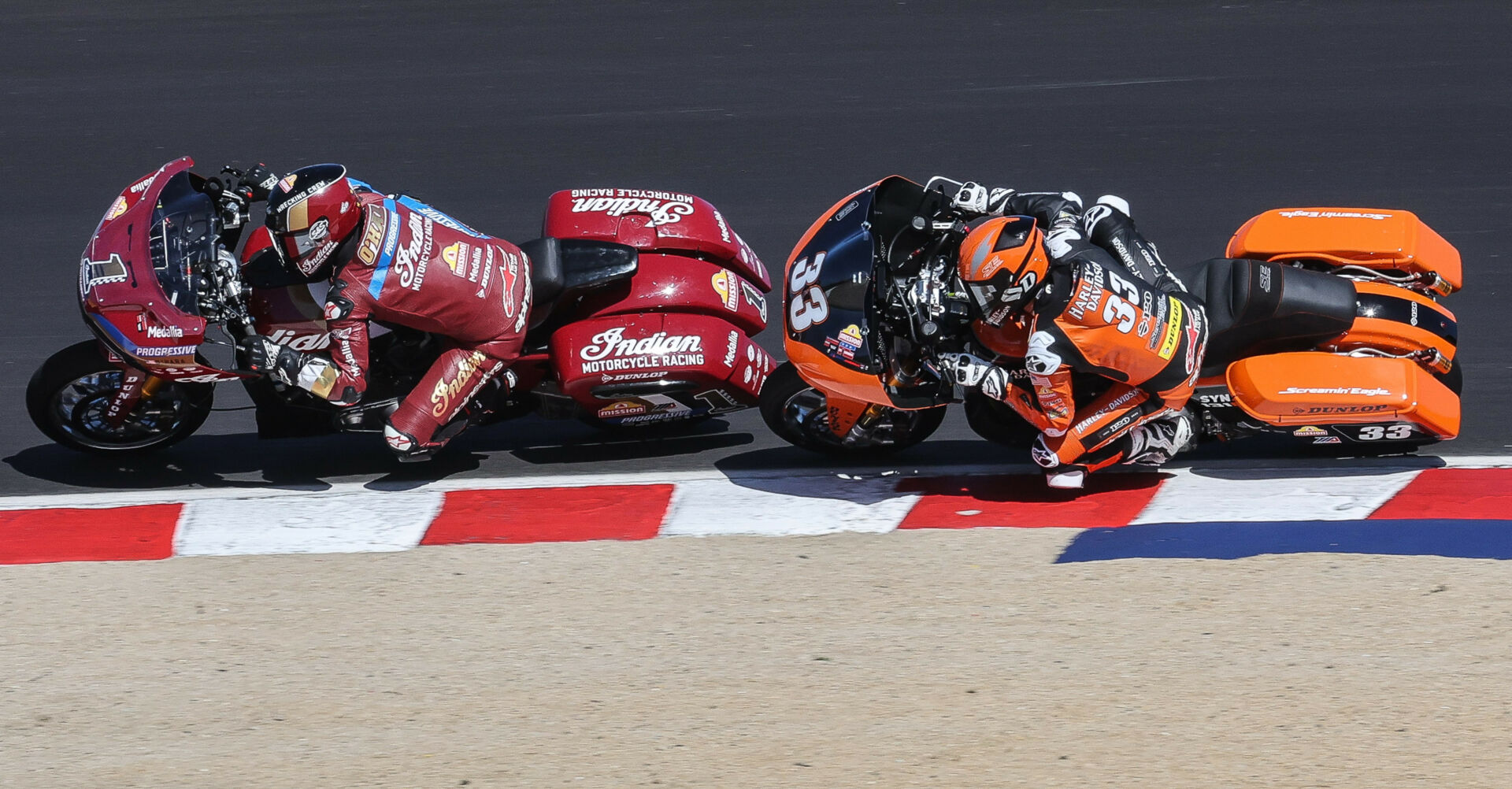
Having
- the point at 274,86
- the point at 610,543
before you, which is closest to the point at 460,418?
the point at 610,543

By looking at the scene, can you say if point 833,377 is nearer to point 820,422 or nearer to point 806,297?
point 806,297

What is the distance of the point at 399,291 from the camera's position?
639 cm

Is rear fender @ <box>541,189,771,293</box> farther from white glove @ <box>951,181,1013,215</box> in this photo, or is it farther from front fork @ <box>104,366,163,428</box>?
front fork @ <box>104,366,163,428</box>

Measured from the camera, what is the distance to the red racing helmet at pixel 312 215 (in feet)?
19.9

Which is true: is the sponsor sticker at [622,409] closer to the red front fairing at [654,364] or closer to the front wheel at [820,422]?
the red front fairing at [654,364]

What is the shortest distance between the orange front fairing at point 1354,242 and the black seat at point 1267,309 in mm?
301

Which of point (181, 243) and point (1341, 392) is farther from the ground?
point (181, 243)

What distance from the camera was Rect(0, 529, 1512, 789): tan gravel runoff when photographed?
4.71 m

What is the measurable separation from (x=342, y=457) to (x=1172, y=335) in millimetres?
3832

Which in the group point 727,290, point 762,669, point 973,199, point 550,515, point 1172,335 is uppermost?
point 973,199

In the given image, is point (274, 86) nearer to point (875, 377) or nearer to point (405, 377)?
point (405, 377)

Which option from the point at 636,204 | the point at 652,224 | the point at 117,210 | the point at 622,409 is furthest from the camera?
the point at 636,204

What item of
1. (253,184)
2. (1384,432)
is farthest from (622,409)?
(1384,432)

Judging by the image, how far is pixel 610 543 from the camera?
6.38 meters
